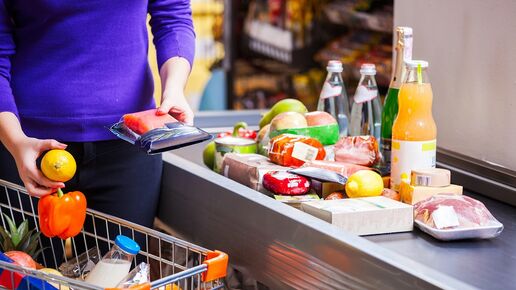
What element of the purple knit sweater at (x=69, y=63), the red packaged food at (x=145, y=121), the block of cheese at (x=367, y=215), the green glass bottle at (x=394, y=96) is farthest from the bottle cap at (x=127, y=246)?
the green glass bottle at (x=394, y=96)

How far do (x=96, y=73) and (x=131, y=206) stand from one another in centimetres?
35

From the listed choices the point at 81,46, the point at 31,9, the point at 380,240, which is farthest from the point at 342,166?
the point at 31,9

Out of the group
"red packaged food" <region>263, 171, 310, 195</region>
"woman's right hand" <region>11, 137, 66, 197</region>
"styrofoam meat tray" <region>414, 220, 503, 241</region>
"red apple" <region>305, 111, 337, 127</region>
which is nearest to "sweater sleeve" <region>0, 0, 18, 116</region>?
"woman's right hand" <region>11, 137, 66, 197</region>

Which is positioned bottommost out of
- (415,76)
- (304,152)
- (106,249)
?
(106,249)

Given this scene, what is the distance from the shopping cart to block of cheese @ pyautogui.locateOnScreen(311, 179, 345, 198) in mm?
303

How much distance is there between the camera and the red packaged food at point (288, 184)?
191cm

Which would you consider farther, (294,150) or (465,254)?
(294,150)

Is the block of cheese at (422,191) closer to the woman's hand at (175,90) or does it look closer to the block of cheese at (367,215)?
the block of cheese at (367,215)

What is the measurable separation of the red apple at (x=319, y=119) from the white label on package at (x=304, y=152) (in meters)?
0.13

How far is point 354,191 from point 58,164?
63cm

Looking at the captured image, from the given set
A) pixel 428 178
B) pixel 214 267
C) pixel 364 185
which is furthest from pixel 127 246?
pixel 428 178

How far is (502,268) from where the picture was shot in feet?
5.06

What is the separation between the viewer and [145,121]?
183cm

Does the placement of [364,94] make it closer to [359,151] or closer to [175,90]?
[359,151]
